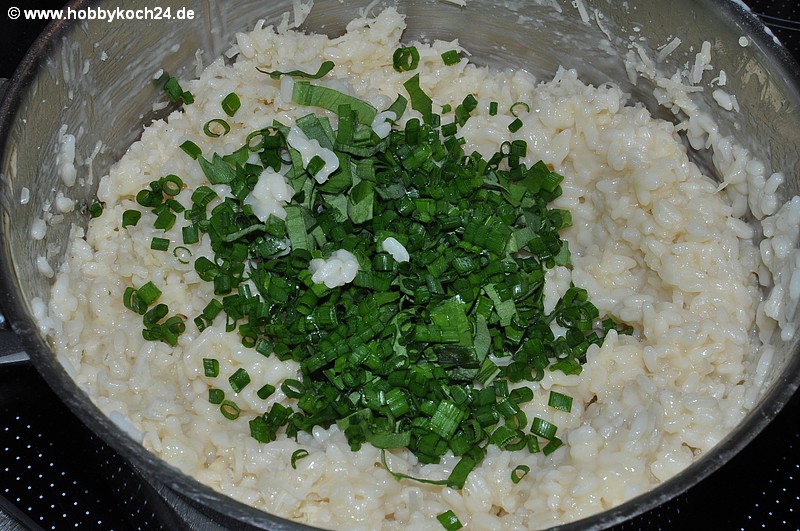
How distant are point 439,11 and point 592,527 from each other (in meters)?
2.25

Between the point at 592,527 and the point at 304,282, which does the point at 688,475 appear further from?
the point at 304,282

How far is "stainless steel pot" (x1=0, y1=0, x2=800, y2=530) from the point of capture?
2.08m

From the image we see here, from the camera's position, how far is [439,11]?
11.1 ft

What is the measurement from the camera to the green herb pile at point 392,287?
258cm

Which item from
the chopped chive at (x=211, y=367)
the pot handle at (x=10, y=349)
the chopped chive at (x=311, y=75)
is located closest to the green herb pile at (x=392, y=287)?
the chopped chive at (x=211, y=367)

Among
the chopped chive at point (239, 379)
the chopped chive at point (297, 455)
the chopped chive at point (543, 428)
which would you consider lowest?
Result: the chopped chive at point (239, 379)

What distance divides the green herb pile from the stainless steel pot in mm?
327

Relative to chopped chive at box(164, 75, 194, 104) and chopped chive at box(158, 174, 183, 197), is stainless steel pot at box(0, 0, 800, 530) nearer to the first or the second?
chopped chive at box(164, 75, 194, 104)

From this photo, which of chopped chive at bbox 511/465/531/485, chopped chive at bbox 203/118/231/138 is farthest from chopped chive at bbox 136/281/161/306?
chopped chive at bbox 511/465/531/485

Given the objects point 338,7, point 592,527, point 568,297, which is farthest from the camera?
point 338,7

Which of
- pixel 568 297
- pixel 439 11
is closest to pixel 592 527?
pixel 568 297

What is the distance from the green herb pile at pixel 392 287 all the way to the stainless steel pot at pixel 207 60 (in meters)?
0.33

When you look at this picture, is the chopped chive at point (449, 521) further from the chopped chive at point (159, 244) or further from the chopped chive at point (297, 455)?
the chopped chive at point (159, 244)
